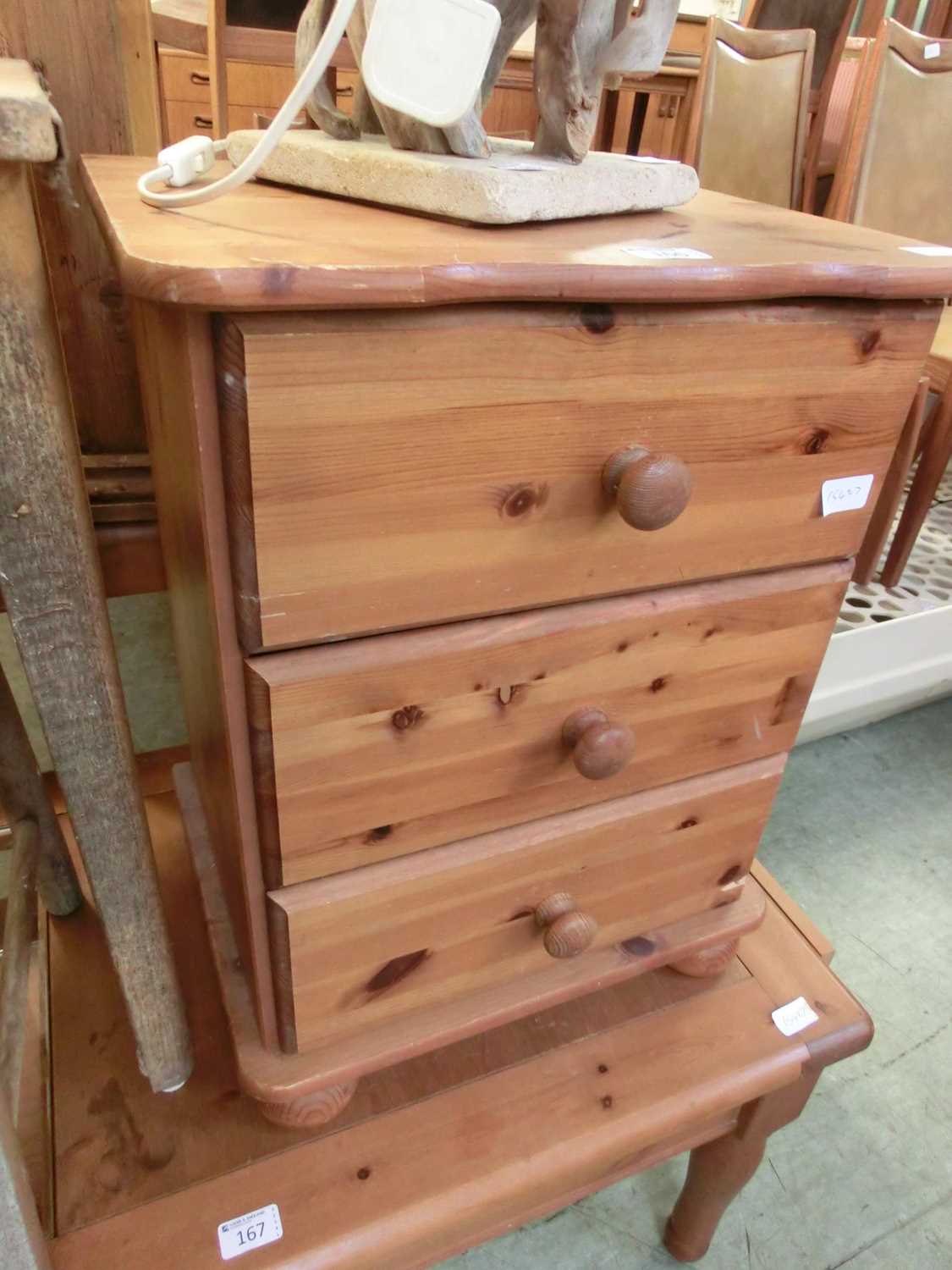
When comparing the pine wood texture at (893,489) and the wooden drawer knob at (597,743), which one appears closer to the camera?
the wooden drawer knob at (597,743)

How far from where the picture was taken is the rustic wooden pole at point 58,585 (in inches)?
15.9

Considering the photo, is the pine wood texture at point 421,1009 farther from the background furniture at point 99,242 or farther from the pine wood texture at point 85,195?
the pine wood texture at point 85,195

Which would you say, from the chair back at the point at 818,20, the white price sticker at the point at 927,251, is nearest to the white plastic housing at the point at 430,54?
the white price sticker at the point at 927,251

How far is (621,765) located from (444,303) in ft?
0.97

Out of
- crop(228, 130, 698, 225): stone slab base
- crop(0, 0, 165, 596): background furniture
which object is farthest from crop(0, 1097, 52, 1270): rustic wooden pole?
crop(228, 130, 698, 225): stone slab base

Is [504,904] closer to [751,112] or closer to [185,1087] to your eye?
[185,1087]

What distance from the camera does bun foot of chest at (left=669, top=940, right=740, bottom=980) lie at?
78 centimetres

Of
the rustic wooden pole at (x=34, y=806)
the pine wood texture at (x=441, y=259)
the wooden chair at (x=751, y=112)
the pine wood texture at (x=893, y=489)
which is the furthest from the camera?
the wooden chair at (x=751, y=112)

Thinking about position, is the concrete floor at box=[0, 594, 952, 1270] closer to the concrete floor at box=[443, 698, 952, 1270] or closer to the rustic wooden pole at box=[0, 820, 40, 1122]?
the concrete floor at box=[443, 698, 952, 1270]

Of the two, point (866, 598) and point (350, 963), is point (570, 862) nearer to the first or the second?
point (350, 963)

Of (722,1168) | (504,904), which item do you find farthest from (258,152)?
(722,1168)

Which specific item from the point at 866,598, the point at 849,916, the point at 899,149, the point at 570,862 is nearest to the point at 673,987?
the point at 570,862

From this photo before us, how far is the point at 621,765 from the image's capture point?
0.54 metres

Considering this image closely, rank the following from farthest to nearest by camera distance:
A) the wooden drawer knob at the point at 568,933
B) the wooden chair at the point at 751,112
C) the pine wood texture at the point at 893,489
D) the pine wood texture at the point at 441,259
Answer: the wooden chair at the point at 751,112, the pine wood texture at the point at 893,489, the wooden drawer knob at the point at 568,933, the pine wood texture at the point at 441,259
